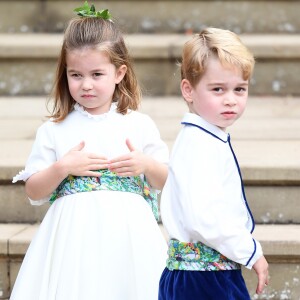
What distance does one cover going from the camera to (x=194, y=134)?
8.06ft

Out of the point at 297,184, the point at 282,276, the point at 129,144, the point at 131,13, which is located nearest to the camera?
the point at 129,144

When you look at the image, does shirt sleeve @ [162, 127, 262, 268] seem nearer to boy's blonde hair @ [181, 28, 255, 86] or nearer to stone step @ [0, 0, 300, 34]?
boy's blonde hair @ [181, 28, 255, 86]

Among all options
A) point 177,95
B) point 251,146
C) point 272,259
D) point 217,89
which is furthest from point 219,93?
point 177,95

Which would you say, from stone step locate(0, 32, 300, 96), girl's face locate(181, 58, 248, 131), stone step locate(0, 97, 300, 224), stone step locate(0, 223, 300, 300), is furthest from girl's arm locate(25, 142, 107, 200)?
stone step locate(0, 32, 300, 96)

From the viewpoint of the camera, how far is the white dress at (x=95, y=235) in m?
2.84

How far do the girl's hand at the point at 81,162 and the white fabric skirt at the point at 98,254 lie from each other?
0.08 metres

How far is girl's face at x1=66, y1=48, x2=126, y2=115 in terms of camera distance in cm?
286

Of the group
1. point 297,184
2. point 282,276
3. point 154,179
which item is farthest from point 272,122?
point 154,179

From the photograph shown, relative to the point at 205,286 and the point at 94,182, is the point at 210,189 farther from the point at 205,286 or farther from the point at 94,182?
the point at 94,182

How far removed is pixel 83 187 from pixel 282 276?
2.75 feet

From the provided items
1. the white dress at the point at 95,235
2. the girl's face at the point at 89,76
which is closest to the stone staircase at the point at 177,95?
the white dress at the point at 95,235

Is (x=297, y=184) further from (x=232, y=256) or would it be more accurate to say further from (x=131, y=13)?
(x=131, y=13)

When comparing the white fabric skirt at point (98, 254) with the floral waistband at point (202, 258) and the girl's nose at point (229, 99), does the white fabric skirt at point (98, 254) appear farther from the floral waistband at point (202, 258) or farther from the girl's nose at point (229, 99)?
the girl's nose at point (229, 99)

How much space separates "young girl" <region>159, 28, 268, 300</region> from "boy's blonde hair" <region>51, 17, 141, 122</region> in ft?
1.53
